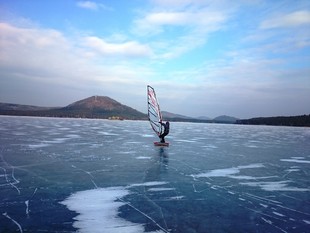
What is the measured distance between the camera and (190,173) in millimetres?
11516

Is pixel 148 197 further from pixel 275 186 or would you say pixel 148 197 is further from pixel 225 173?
pixel 225 173

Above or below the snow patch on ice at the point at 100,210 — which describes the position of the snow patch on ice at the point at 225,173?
above

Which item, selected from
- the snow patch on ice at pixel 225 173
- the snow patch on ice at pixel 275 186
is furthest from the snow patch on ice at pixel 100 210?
the snow patch on ice at pixel 275 186

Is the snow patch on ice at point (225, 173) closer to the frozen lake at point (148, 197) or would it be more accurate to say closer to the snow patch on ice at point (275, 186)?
the frozen lake at point (148, 197)

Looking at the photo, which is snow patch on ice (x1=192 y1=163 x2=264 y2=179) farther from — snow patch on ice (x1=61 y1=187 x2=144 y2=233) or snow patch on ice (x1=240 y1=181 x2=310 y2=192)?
snow patch on ice (x1=61 y1=187 x2=144 y2=233)

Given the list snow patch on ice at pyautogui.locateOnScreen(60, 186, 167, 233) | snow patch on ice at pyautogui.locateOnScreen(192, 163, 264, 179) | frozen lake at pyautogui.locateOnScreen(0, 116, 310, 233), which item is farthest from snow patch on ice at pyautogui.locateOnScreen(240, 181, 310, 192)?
snow patch on ice at pyautogui.locateOnScreen(60, 186, 167, 233)

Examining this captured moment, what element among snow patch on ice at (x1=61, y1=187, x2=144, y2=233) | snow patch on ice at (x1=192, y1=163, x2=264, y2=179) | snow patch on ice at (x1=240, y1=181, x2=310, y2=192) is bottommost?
snow patch on ice at (x1=61, y1=187, x2=144, y2=233)

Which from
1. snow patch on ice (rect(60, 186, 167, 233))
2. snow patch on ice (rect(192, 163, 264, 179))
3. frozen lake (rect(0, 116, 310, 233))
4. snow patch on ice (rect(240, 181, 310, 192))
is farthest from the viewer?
snow patch on ice (rect(192, 163, 264, 179))

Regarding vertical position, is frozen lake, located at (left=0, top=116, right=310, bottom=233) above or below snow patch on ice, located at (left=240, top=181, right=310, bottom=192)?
below

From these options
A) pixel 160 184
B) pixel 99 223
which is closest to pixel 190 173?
pixel 160 184

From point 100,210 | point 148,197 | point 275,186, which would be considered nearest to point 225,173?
point 275,186

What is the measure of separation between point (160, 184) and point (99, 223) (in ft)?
12.5

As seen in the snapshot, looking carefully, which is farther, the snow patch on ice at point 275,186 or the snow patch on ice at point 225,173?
the snow patch on ice at point 225,173

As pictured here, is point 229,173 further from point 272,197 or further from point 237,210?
point 237,210
